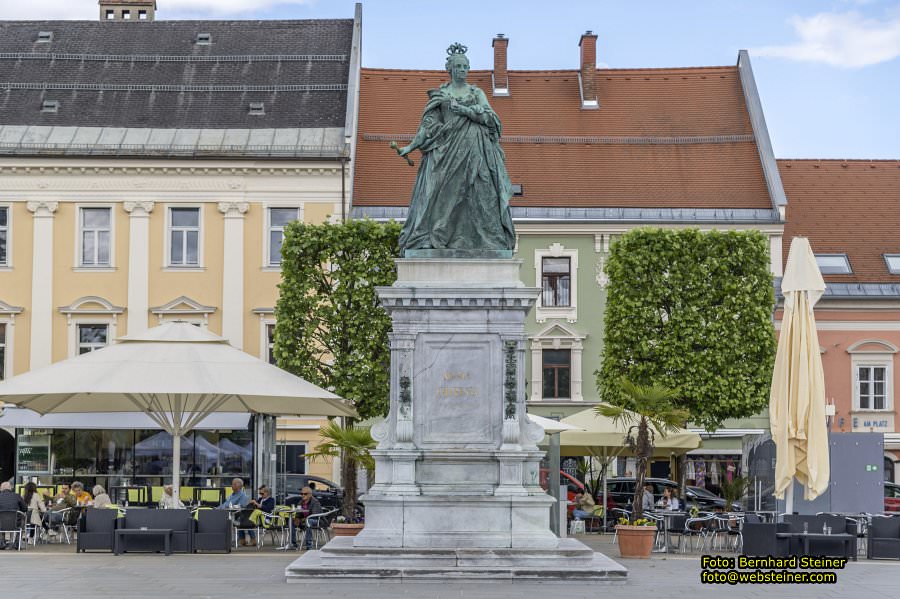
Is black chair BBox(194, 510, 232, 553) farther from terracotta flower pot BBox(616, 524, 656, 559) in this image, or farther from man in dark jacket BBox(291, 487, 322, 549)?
terracotta flower pot BBox(616, 524, 656, 559)

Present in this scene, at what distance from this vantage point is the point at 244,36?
4416 centimetres

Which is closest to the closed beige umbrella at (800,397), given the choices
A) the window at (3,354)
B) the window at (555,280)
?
the window at (555,280)

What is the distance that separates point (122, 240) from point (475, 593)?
26.1 meters

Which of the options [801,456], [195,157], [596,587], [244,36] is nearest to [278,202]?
[195,157]

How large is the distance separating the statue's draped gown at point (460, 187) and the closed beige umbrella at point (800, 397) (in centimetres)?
496

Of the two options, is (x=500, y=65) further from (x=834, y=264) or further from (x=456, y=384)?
(x=456, y=384)

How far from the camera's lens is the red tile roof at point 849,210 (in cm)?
4338

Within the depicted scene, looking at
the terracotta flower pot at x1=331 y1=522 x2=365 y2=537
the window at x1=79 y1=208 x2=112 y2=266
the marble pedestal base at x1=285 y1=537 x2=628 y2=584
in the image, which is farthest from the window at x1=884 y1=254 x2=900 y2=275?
the marble pedestal base at x1=285 y1=537 x2=628 y2=584

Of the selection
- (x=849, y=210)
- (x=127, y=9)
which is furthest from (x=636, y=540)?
(x=127, y=9)

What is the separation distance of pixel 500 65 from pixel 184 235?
12.0 metres

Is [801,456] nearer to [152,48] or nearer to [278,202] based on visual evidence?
[278,202]

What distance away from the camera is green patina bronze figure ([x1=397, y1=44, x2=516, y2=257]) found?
19000 millimetres

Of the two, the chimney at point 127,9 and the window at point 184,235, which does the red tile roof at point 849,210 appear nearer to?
the window at point 184,235

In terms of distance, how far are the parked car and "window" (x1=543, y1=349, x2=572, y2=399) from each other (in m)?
9.07
